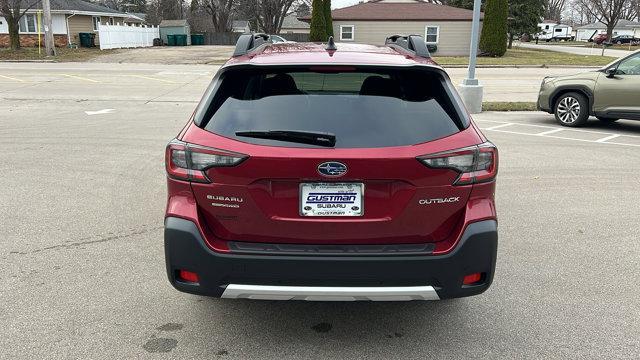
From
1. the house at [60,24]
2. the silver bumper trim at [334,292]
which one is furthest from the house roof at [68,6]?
the silver bumper trim at [334,292]

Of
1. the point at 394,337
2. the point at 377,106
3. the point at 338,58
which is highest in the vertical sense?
the point at 338,58

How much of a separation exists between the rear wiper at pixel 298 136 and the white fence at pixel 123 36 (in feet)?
134

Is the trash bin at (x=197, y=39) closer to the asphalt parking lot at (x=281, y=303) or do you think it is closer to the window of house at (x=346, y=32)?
the window of house at (x=346, y=32)

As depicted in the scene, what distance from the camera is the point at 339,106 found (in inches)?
122

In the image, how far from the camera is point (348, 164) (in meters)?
2.86

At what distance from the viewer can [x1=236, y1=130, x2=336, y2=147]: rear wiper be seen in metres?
2.94

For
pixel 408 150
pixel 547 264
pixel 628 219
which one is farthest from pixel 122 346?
pixel 628 219

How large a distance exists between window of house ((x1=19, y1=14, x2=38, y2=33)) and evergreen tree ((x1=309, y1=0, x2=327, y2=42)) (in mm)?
20850

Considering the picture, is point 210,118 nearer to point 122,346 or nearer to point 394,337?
point 122,346

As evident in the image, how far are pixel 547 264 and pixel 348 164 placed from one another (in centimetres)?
259

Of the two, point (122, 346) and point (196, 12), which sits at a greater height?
point (196, 12)

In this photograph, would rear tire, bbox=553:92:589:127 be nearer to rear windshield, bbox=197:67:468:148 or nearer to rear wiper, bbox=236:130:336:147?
rear windshield, bbox=197:67:468:148

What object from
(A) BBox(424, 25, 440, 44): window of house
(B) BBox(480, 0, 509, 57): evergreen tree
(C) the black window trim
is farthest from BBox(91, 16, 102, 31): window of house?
(C) the black window trim

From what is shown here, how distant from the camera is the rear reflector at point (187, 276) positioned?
3.06m
